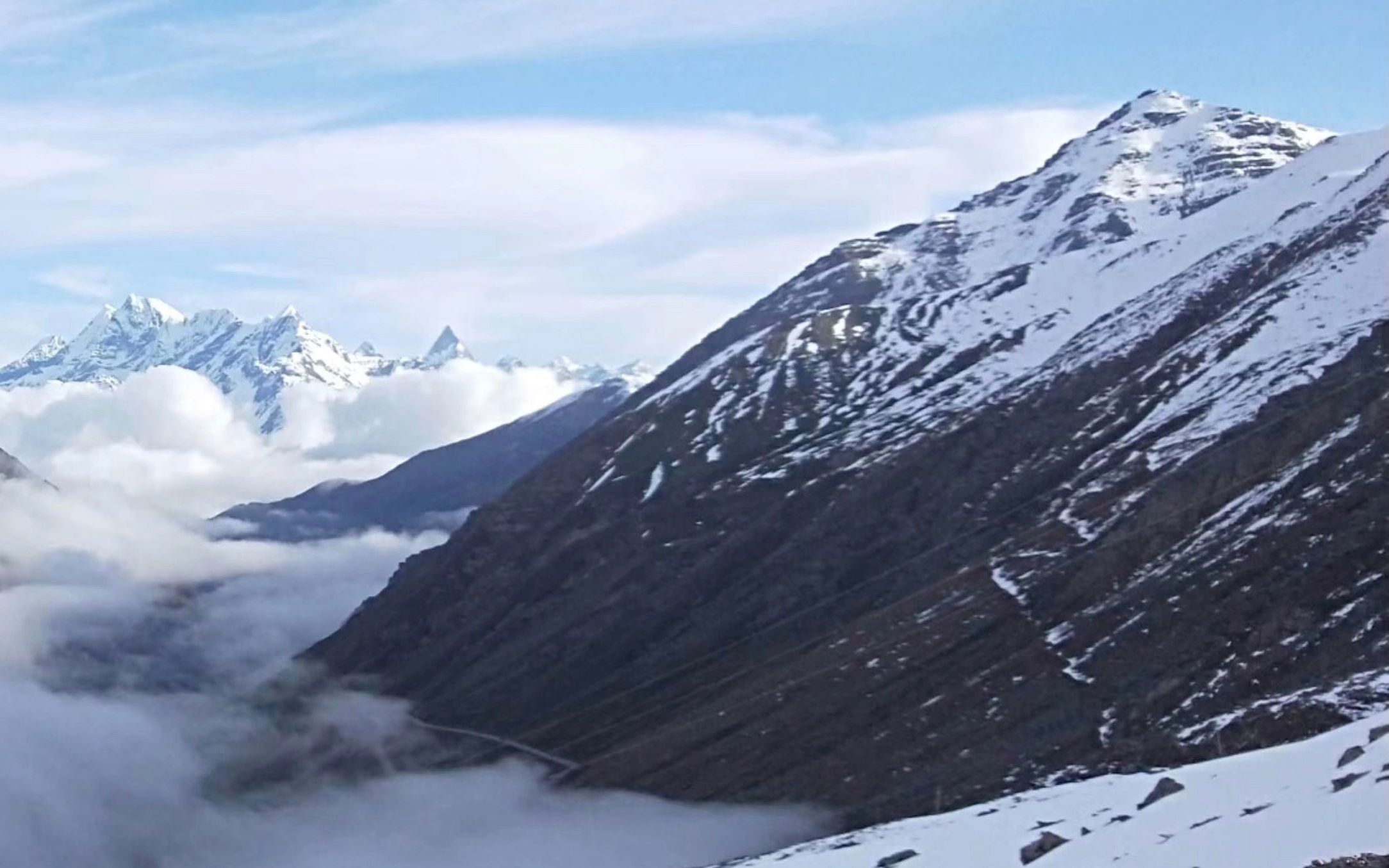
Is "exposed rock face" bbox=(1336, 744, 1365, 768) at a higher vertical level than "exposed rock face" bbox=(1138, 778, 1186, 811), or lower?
higher

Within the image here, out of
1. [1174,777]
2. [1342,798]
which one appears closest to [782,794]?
[1174,777]

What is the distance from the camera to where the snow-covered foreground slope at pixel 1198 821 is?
54.0 m

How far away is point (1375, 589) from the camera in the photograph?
6280 inches

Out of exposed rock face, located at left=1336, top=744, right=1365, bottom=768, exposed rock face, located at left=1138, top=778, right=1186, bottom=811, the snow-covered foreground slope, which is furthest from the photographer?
exposed rock face, located at left=1138, top=778, right=1186, bottom=811

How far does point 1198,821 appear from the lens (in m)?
61.0

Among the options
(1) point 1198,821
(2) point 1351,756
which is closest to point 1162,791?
(1) point 1198,821

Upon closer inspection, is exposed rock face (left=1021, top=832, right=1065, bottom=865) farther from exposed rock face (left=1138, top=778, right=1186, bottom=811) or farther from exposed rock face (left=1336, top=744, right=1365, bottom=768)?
exposed rock face (left=1336, top=744, right=1365, bottom=768)

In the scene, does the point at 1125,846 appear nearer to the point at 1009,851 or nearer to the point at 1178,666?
the point at 1009,851

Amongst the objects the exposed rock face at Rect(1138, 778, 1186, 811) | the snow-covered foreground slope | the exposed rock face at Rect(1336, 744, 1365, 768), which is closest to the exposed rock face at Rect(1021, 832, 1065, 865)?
the snow-covered foreground slope

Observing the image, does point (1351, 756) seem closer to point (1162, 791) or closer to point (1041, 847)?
point (1162, 791)

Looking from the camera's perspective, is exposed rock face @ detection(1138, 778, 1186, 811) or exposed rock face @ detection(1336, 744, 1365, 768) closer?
exposed rock face @ detection(1336, 744, 1365, 768)

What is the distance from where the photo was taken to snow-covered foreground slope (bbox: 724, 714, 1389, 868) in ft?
177

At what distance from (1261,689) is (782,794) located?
209 feet

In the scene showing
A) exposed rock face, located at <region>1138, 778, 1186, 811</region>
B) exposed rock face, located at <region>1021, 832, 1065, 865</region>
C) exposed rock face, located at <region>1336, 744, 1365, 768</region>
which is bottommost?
exposed rock face, located at <region>1021, 832, 1065, 865</region>
